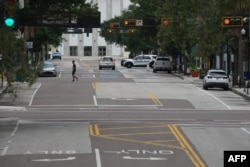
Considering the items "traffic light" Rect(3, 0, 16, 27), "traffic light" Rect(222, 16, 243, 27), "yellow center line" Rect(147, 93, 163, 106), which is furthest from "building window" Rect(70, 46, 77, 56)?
"traffic light" Rect(3, 0, 16, 27)

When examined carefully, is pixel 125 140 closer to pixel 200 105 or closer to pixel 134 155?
pixel 134 155

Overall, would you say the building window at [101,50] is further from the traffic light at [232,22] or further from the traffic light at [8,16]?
the traffic light at [8,16]

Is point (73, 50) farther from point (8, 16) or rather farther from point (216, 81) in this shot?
point (8, 16)

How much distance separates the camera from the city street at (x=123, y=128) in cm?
1741

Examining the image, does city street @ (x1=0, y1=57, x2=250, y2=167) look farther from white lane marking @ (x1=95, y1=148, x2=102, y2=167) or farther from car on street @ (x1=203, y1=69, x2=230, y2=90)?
car on street @ (x1=203, y1=69, x2=230, y2=90)

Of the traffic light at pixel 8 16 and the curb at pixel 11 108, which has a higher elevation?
the traffic light at pixel 8 16

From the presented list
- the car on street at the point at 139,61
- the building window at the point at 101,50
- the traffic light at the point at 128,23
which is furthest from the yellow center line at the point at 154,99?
the building window at the point at 101,50

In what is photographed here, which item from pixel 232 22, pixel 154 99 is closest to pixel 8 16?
pixel 154 99

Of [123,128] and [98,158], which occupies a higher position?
[98,158]

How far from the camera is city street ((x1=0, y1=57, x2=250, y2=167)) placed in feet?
57.1

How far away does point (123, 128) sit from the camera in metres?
25.0

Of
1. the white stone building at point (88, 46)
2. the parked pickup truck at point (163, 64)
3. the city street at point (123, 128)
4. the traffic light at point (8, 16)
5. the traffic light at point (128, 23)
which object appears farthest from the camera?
the white stone building at point (88, 46)

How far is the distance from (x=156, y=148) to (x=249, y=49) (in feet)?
101

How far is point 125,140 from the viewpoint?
69.5 ft
